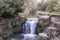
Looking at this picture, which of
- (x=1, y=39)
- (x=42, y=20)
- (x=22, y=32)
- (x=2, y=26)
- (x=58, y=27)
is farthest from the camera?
(x=22, y=32)

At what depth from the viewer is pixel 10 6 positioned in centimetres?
1059

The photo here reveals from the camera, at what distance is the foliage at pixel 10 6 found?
1017 centimetres

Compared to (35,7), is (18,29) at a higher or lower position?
lower

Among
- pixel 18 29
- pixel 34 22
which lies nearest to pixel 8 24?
pixel 18 29

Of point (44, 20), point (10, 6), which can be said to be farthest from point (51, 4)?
point (10, 6)

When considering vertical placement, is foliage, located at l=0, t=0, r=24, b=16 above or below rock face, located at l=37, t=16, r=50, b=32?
above

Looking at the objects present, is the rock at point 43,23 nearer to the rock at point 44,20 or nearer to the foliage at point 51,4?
the rock at point 44,20

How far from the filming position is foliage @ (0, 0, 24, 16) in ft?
33.4

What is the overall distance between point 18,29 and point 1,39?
7.01ft

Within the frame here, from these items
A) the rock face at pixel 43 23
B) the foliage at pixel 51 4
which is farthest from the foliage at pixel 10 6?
the foliage at pixel 51 4

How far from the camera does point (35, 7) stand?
15.4 m

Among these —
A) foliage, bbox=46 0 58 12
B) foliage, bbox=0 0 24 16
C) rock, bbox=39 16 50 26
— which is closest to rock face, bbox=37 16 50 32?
rock, bbox=39 16 50 26

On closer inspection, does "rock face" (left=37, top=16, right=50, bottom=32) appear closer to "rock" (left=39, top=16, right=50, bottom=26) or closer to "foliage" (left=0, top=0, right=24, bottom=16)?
"rock" (left=39, top=16, right=50, bottom=26)

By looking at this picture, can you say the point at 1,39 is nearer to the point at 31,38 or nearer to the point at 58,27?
the point at 31,38
